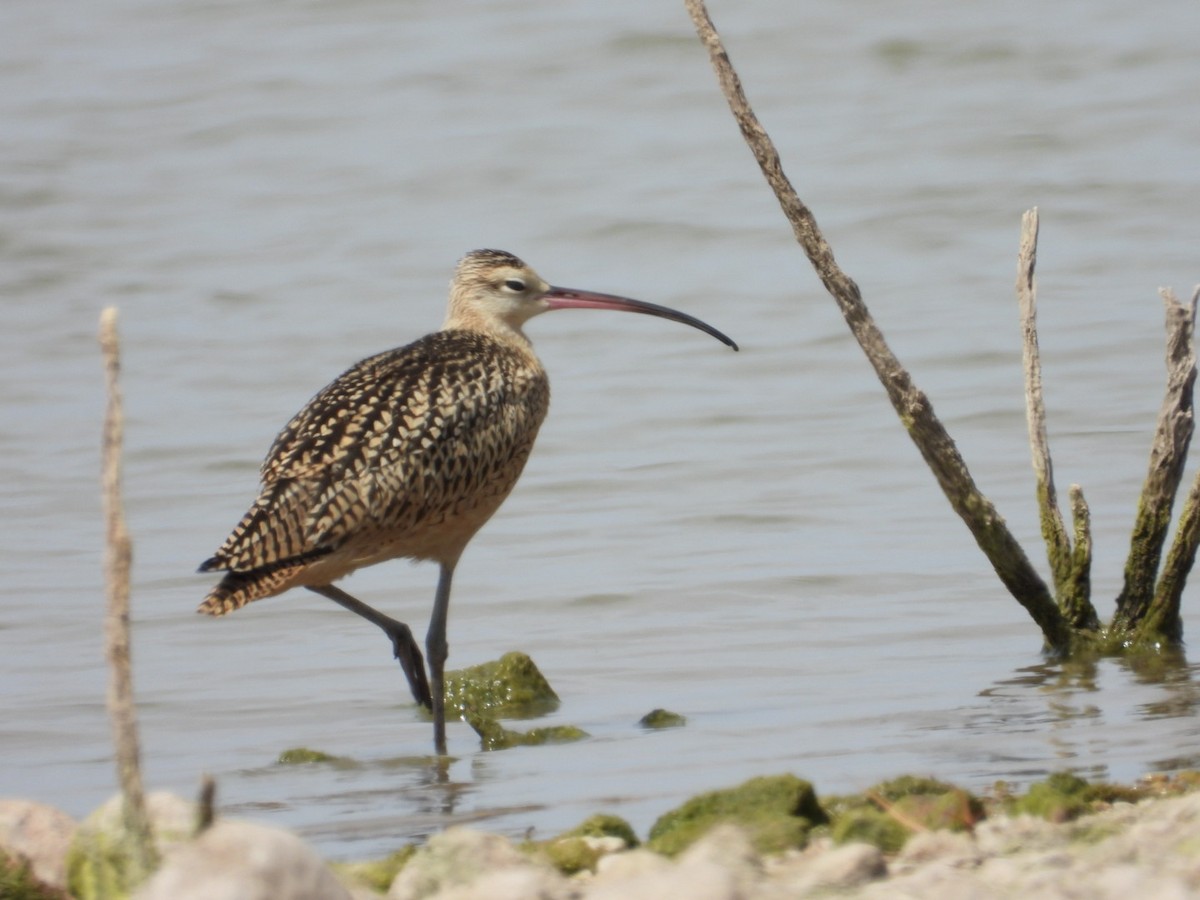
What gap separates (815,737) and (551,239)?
459 inches

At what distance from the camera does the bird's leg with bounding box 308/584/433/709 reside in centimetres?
785

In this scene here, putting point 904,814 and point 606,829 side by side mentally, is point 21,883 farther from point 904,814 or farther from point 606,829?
point 904,814

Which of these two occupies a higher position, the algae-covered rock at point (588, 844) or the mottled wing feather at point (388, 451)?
the mottled wing feather at point (388, 451)

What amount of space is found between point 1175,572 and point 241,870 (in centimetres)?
438

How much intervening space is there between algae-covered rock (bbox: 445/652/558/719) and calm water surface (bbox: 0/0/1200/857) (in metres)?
0.14

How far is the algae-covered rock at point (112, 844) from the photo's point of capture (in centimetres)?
463

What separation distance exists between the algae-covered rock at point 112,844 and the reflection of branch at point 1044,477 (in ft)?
11.6

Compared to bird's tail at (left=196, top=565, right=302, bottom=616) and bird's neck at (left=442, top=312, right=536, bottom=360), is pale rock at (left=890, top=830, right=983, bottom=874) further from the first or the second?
bird's neck at (left=442, top=312, right=536, bottom=360)

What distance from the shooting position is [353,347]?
14969 millimetres

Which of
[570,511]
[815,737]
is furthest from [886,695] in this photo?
[570,511]

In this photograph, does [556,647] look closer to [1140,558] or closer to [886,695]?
[886,695]

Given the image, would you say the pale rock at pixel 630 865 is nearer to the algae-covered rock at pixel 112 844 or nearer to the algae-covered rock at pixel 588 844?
the algae-covered rock at pixel 588 844

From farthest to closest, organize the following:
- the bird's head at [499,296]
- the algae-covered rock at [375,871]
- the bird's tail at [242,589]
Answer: the bird's head at [499,296] < the bird's tail at [242,589] < the algae-covered rock at [375,871]

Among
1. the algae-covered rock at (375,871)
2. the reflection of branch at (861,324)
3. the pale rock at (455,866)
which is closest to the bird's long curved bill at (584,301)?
the reflection of branch at (861,324)
